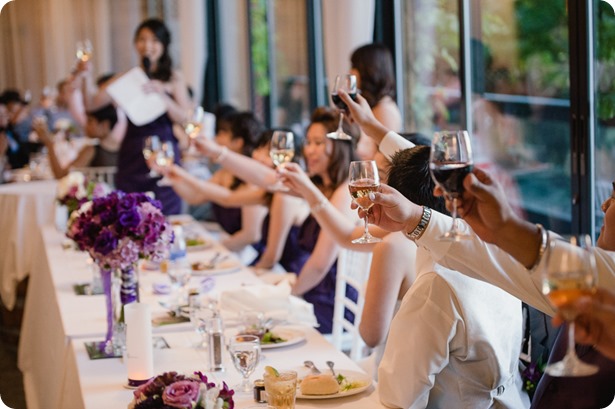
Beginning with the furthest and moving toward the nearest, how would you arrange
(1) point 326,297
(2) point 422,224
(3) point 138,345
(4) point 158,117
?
(4) point 158,117
(1) point 326,297
(3) point 138,345
(2) point 422,224

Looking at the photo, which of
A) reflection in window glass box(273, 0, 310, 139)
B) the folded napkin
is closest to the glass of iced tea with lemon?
the folded napkin

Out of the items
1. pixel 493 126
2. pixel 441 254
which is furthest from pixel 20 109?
pixel 441 254

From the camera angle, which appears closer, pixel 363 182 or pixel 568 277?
pixel 568 277

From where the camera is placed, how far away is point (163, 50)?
18.8 feet

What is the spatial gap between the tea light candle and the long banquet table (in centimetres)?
5

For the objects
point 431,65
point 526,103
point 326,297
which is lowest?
point 326,297

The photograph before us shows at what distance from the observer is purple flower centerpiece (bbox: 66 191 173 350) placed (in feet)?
7.86

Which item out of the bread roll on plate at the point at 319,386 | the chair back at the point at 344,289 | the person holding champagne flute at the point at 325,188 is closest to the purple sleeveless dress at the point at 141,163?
the person holding champagne flute at the point at 325,188

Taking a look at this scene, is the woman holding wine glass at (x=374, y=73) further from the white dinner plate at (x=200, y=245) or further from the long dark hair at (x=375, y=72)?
the white dinner plate at (x=200, y=245)

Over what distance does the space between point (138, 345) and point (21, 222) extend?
4.49 metres

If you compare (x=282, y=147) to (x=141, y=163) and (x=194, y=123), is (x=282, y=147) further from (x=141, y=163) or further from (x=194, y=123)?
(x=141, y=163)

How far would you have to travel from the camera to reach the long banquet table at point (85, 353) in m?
2.10

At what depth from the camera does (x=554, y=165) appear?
154 inches

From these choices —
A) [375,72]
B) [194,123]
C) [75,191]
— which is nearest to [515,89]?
[375,72]
